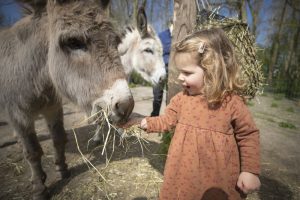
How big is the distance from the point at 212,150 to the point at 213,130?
14 cm

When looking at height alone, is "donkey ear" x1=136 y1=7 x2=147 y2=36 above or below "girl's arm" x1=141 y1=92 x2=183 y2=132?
above

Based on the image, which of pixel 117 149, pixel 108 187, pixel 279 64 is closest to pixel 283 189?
pixel 108 187

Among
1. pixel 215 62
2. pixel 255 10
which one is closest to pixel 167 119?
pixel 215 62

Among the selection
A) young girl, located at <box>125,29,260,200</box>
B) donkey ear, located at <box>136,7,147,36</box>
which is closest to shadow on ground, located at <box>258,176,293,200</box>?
young girl, located at <box>125,29,260,200</box>

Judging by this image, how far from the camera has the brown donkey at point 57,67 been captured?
199 centimetres

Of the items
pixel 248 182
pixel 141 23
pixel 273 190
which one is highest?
pixel 141 23

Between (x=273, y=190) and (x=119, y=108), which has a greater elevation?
(x=119, y=108)

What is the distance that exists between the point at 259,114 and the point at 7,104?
711 cm

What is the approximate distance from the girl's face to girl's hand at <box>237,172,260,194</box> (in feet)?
2.12

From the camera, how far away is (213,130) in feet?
5.47

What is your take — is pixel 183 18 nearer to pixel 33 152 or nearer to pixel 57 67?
pixel 57 67

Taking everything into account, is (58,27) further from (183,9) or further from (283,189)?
(283,189)

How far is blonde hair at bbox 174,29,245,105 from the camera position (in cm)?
163

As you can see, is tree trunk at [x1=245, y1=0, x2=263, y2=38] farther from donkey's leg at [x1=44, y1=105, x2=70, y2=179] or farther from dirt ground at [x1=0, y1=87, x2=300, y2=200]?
donkey's leg at [x1=44, y1=105, x2=70, y2=179]
